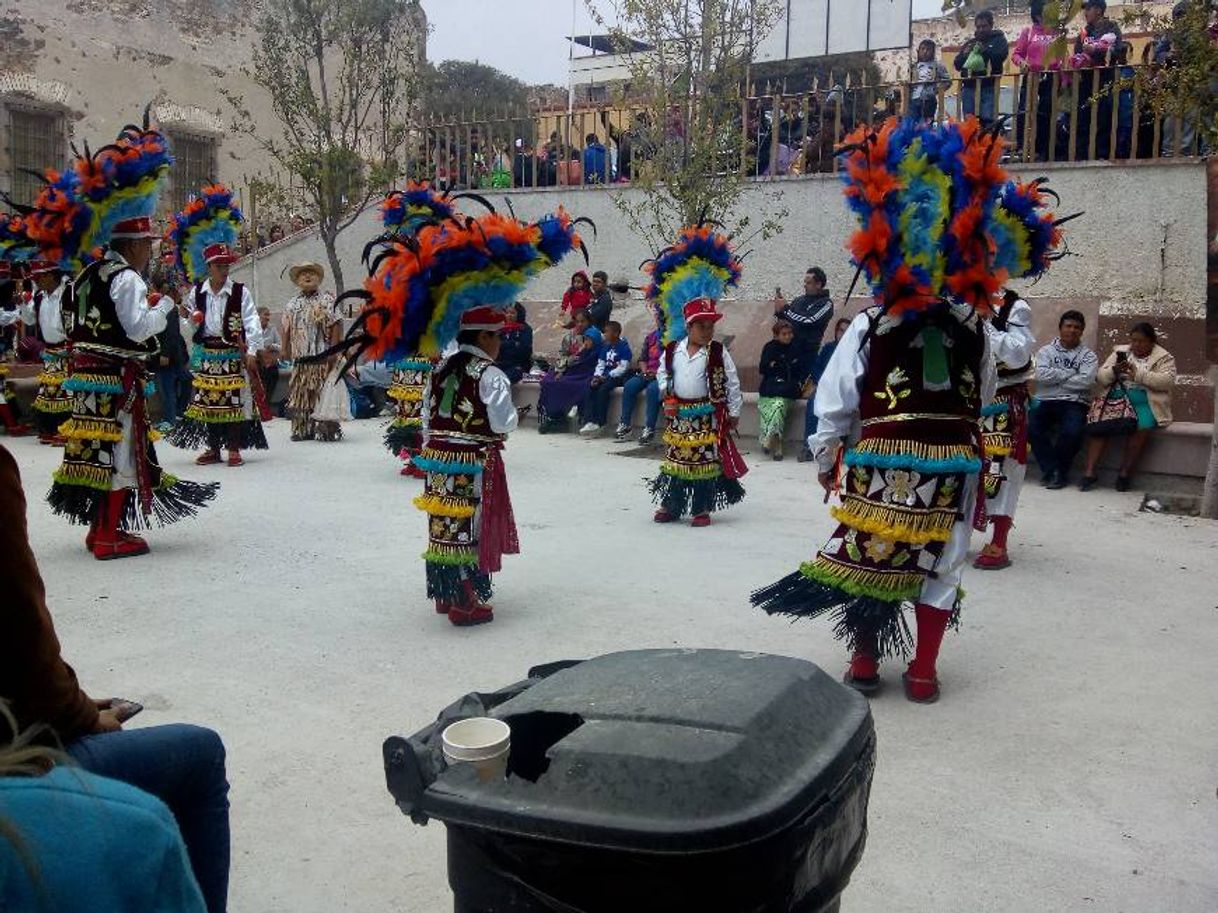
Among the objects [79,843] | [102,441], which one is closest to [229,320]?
[102,441]

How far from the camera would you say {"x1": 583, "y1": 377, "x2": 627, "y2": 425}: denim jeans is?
1266 cm

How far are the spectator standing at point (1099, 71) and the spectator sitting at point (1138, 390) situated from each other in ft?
13.6

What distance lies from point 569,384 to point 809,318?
2887 millimetres

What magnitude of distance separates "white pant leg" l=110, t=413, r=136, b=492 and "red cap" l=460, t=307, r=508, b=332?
2.60 meters

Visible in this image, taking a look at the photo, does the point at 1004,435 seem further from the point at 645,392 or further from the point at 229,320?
the point at 229,320

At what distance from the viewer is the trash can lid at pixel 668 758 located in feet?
5.20

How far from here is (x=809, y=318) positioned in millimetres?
11547

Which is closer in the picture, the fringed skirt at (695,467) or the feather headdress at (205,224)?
the fringed skirt at (695,467)

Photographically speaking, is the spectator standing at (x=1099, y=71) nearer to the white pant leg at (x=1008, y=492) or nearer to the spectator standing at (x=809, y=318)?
the spectator standing at (x=809, y=318)

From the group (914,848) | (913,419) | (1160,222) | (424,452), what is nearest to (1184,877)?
(914,848)

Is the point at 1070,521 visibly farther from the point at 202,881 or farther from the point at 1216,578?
the point at 202,881

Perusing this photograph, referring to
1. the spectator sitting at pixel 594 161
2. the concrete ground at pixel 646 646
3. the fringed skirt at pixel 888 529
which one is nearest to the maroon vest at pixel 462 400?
the concrete ground at pixel 646 646

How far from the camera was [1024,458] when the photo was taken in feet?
22.0

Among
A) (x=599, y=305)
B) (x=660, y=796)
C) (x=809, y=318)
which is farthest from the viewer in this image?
(x=599, y=305)
